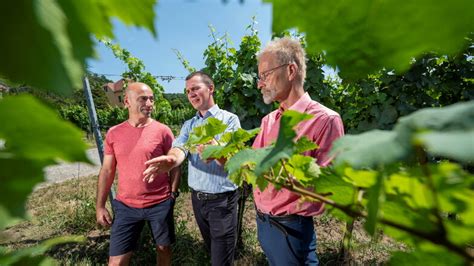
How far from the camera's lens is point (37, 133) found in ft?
0.64

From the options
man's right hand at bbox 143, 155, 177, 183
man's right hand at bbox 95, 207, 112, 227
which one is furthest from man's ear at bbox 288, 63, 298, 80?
man's right hand at bbox 95, 207, 112, 227

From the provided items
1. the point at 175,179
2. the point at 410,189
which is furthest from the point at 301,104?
the point at 175,179

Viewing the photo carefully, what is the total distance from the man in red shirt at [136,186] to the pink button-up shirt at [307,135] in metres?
1.28

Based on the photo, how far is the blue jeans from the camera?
1.78 meters

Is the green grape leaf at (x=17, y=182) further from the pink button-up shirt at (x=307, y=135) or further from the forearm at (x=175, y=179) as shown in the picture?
the forearm at (x=175, y=179)

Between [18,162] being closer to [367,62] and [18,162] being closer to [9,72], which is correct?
[9,72]

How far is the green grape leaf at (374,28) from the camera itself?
0.21m

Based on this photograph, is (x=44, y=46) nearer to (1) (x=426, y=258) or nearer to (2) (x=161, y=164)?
(1) (x=426, y=258)

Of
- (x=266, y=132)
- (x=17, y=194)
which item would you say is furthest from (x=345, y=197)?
(x=266, y=132)

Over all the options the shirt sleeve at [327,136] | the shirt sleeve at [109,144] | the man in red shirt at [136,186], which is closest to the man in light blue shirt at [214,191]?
the man in red shirt at [136,186]

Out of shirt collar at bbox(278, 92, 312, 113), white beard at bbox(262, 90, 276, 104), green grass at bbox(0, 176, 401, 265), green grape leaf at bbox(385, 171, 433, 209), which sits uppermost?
white beard at bbox(262, 90, 276, 104)

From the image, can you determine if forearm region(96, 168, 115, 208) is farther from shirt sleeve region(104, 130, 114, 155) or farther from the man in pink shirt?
the man in pink shirt

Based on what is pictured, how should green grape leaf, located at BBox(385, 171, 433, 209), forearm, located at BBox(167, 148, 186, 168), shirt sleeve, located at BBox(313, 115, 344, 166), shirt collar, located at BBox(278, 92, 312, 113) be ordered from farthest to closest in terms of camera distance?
forearm, located at BBox(167, 148, 186, 168), shirt collar, located at BBox(278, 92, 312, 113), shirt sleeve, located at BBox(313, 115, 344, 166), green grape leaf, located at BBox(385, 171, 433, 209)

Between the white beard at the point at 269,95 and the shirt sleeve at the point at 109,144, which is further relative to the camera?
the shirt sleeve at the point at 109,144
